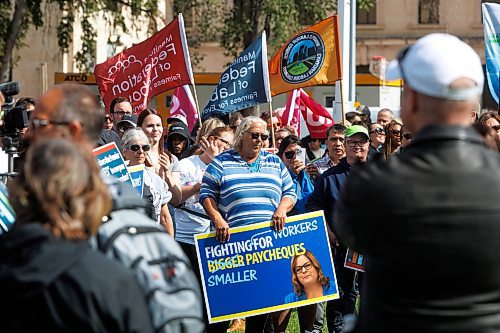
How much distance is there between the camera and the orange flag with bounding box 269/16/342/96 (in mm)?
12938

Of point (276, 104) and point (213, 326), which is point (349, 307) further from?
point (276, 104)

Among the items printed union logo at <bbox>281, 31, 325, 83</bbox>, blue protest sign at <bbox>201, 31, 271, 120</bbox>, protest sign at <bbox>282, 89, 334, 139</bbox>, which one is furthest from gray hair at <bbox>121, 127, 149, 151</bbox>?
protest sign at <bbox>282, 89, 334, 139</bbox>

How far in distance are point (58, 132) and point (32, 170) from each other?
1.12 feet

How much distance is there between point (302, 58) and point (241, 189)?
5.44m

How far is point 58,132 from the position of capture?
345cm

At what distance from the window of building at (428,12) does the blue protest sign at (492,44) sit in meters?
37.7

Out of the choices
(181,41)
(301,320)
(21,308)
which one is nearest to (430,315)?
(21,308)

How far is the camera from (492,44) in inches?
447

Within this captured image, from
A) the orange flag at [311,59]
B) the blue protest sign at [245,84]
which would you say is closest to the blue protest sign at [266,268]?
the blue protest sign at [245,84]

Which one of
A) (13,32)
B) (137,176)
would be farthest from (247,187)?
(13,32)

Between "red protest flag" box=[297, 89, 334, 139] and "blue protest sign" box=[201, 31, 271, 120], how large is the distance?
2.37m

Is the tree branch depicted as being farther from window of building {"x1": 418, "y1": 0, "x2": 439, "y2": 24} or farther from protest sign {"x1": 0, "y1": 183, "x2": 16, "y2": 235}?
window of building {"x1": 418, "y1": 0, "x2": 439, "y2": 24}

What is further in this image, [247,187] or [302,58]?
[302,58]

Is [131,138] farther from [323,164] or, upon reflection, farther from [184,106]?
[184,106]
